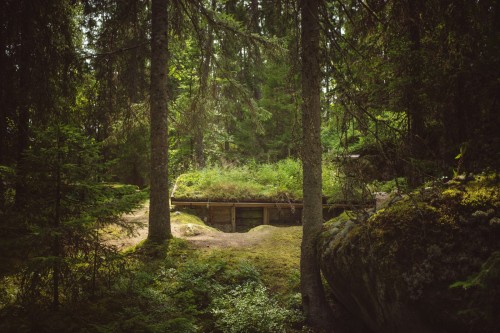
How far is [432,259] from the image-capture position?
3918 millimetres

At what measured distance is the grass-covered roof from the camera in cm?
1480

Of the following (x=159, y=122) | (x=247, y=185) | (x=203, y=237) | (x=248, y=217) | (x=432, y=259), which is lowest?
(x=203, y=237)

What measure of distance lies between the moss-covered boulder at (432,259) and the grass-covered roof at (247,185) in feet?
29.4

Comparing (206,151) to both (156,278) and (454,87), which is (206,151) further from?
(454,87)

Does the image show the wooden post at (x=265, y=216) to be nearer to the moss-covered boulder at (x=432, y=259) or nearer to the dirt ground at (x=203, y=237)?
the dirt ground at (x=203, y=237)

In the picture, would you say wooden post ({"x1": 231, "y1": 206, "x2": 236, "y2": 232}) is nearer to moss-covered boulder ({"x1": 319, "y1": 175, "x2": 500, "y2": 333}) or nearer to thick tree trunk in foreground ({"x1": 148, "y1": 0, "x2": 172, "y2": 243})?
thick tree trunk in foreground ({"x1": 148, "y1": 0, "x2": 172, "y2": 243})

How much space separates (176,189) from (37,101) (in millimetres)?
9084

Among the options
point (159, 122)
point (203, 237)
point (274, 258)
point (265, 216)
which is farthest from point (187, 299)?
point (265, 216)

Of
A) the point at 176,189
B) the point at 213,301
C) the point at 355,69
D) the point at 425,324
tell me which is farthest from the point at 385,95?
the point at 176,189

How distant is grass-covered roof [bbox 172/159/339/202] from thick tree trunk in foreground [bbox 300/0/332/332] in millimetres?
7010

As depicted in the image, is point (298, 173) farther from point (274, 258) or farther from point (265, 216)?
point (265, 216)

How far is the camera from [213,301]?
23.6 feet

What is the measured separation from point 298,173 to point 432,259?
360 centimetres

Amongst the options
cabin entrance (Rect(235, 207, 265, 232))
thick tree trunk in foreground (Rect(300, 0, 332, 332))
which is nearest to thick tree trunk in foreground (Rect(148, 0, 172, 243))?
thick tree trunk in foreground (Rect(300, 0, 332, 332))
